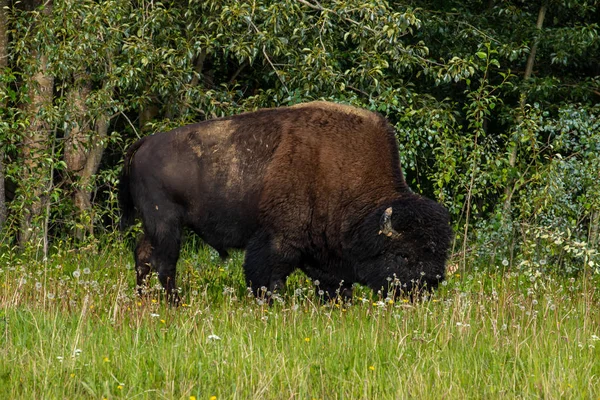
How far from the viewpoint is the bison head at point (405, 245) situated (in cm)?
793

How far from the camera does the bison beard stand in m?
8.25

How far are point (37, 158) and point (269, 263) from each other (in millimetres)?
3321

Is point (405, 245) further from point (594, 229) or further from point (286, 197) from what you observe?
point (594, 229)

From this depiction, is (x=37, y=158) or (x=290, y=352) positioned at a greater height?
(x=290, y=352)

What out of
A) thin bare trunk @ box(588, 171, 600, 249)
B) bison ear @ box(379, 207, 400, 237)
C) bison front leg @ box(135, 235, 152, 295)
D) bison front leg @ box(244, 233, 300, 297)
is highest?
bison ear @ box(379, 207, 400, 237)

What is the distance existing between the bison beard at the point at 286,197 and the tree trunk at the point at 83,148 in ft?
5.75

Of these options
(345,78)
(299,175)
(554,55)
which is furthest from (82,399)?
(554,55)

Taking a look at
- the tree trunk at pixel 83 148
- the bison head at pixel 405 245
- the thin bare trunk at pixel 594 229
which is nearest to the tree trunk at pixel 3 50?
the tree trunk at pixel 83 148

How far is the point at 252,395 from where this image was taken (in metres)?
4.94

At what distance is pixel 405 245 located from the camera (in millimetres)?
8062

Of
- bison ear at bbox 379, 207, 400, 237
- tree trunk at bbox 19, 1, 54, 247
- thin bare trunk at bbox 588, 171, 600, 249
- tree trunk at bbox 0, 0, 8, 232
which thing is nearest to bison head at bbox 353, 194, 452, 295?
bison ear at bbox 379, 207, 400, 237

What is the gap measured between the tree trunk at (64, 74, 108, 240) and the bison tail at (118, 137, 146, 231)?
1161 mm

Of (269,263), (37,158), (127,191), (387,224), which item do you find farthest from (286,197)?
(37,158)

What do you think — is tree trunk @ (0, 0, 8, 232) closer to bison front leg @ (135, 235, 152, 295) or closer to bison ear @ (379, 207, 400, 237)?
bison front leg @ (135, 235, 152, 295)
